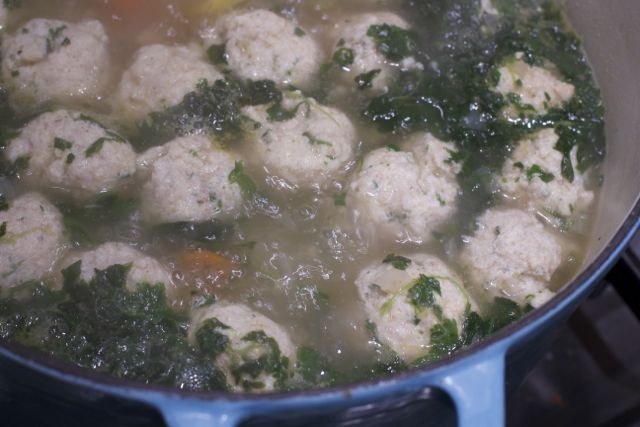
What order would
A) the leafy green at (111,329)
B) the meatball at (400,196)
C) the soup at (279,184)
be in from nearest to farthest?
the leafy green at (111,329)
the soup at (279,184)
the meatball at (400,196)

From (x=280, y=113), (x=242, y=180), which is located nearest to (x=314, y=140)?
(x=280, y=113)

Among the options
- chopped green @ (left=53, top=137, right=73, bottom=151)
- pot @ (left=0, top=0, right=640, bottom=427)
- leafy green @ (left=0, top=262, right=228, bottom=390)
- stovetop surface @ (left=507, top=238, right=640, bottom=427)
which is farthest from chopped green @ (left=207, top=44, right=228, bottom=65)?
stovetop surface @ (left=507, top=238, right=640, bottom=427)

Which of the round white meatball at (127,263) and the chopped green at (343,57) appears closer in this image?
the round white meatball at (127,263)

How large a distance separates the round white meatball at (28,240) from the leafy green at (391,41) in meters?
1.23

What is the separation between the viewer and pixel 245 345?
176cm

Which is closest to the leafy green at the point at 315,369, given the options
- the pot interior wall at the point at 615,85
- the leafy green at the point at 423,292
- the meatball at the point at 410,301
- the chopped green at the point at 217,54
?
the meatball at the point at 410,301

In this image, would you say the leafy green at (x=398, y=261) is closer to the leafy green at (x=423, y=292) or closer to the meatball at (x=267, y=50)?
the leafy green at (x=423, y=292)

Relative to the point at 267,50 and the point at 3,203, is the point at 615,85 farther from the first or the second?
the point at 3,203

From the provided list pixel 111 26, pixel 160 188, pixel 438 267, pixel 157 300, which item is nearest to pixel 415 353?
pixel 438 267

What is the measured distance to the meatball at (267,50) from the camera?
7.80ft

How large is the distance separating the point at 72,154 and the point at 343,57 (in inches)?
38.6

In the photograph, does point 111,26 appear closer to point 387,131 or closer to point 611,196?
point 387,131

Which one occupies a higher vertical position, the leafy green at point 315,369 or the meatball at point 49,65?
the meatball at point 49,65

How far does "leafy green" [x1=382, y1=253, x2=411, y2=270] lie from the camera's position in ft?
6.46
